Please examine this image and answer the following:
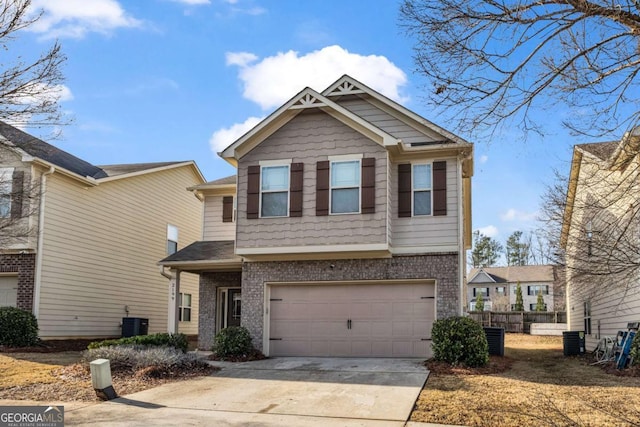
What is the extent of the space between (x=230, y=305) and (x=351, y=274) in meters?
4.74

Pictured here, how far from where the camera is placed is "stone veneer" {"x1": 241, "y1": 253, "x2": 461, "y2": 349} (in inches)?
606

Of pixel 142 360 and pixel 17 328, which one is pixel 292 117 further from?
pixel 17 328

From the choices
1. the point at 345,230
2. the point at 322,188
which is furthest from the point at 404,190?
the point at 322,188

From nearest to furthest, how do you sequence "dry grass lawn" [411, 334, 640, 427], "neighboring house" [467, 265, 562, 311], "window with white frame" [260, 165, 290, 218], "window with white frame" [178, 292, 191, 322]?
"dry grass lawn" [411, 334, 640, 427] < "window with white frame" [260, 165, 290, 218] < "window with white frame" [178, 292, 191, 322] < "neighboring house" [467, 265, 562, 311]

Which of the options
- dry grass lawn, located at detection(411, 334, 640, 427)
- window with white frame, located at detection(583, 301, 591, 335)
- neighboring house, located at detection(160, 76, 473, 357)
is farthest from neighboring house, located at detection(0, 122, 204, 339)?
window with white frame, located at detection(583, 301, 591, 335)

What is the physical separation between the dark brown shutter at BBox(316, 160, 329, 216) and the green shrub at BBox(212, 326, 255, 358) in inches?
145

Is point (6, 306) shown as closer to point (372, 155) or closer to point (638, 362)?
point (372, 155)

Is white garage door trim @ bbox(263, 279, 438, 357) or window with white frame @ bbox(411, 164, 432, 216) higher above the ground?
window with white frame @ bbox(411, 164, 432, 216)

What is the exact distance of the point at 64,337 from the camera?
1908 cm

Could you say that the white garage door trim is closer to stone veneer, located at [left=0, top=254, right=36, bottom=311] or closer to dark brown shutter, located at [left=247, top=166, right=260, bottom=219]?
dark brown shutter, located at [left=247, top=166, right=260, bottom=219]

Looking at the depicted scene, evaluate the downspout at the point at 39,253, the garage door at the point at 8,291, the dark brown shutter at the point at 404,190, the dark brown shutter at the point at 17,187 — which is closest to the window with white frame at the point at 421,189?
the dark brown shutter at the point at 404,190

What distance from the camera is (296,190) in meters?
16.0

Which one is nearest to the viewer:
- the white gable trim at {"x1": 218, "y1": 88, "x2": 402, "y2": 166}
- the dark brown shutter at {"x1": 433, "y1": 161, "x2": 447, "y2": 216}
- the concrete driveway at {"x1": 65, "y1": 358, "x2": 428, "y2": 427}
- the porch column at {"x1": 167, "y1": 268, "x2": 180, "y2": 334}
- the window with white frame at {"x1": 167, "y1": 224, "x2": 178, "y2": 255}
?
the concrete driveway at {"x1": 65, "y1": 358, "x2": 428, "y2": 427}

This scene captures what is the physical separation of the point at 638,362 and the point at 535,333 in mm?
18433
